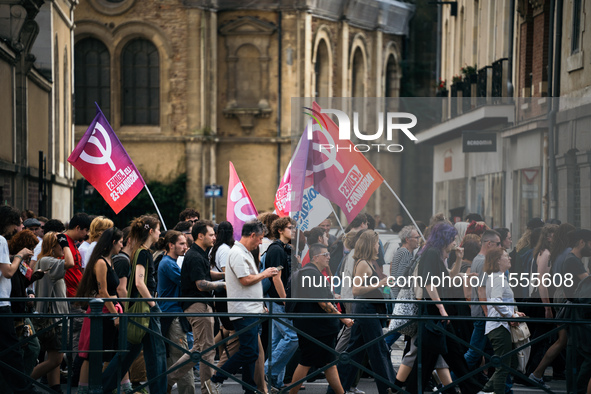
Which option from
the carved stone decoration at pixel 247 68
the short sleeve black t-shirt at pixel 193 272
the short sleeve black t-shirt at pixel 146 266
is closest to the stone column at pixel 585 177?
the short sleeve black t-shirt at pixel 193 272

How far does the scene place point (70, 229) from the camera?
33.5 ft

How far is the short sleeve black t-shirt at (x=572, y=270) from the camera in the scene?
8906 millimetres

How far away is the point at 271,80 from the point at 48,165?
15.7m

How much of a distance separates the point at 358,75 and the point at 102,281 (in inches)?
1432

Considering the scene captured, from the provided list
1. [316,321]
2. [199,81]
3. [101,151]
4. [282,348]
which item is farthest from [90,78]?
[316,321]

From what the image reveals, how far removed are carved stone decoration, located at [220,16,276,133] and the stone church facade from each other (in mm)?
39

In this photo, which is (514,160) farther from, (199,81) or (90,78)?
(90,78)

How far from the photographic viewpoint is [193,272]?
31.9ft

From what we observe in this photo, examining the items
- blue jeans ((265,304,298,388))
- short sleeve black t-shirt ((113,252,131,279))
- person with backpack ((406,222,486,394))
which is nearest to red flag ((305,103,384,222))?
person with backpack ((406,222,486,394))

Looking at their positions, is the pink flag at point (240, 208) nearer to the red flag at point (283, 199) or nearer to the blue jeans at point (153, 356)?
the red flag at point (283, 199)

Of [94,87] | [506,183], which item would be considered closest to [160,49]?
[94,87]

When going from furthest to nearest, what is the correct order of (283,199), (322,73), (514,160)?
(322,73), (283,199), (514,160)

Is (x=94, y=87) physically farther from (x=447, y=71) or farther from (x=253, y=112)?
(x=447, y=71)

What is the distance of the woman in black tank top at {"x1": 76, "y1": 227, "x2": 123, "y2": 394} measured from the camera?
8.97 m
